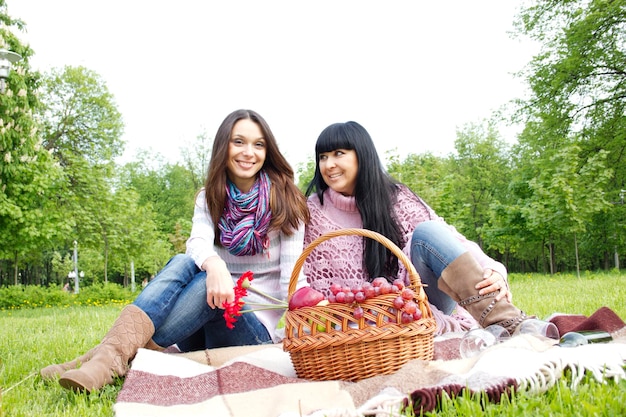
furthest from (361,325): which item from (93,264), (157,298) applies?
(93,264)

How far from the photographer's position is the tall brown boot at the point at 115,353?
2.06m

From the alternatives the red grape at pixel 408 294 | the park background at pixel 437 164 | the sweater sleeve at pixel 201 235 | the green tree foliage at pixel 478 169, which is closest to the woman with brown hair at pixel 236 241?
the sweater sleeve at pixel 201 235

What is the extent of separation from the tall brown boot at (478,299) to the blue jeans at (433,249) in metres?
0.05

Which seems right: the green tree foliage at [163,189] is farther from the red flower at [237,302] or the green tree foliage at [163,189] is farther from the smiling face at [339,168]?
the red flower at [237,302]

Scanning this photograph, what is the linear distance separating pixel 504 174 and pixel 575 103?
44.6 feet

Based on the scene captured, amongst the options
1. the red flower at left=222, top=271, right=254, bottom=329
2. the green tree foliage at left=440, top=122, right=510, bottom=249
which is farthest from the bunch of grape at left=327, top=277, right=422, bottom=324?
the green tree foliage at left=440, top=122, right=510, bottom=249

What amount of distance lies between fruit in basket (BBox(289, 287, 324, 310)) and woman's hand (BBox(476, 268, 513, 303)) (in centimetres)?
93

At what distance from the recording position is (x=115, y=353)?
2320 mm

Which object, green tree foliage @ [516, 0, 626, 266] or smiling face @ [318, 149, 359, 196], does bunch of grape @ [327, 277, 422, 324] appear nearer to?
smiling face @ [318, 149, 359, 196]

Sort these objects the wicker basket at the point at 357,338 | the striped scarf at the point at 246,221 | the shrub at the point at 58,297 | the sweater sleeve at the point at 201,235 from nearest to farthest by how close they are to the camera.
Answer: the wicker basket at the point at 357,338 → the sweater sleeve at the point at 201,235 → the striped scarf at the point at 246,221 → the shrub at the point at 58,297

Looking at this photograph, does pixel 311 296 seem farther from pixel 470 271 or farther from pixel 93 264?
pixel 93 264

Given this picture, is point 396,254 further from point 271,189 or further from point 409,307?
point 271,189

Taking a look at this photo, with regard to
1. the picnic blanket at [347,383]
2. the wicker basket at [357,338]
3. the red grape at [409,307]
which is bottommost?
the picnic blanket at [347,383]

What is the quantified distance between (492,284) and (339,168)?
1125 mm
